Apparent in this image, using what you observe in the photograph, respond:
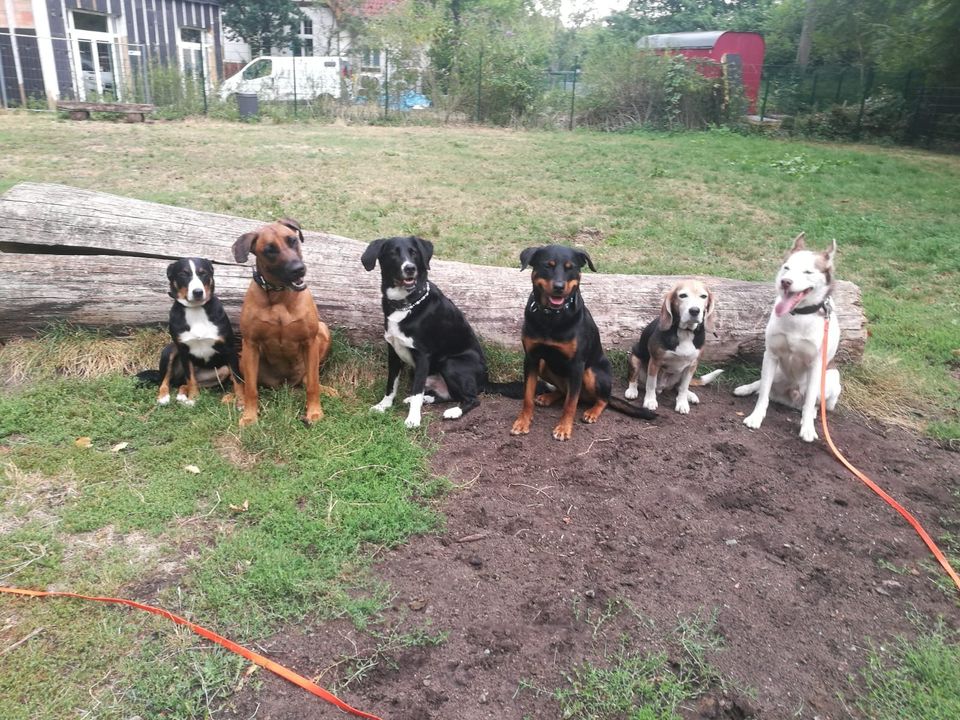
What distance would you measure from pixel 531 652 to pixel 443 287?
3.36m

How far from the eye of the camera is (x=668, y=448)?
4539 millimetres

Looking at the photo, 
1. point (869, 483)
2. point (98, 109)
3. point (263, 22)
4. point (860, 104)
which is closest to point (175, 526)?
point (869, 483)

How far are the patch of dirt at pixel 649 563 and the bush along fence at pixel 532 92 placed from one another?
60.5 feet

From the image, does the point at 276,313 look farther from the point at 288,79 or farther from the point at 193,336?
the point at 288,79

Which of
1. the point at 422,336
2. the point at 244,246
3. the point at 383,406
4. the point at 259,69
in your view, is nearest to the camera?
the point at 244,246

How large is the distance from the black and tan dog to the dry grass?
2.98 meters

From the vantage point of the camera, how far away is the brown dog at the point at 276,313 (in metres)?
4.37

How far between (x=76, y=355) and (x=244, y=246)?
1.93 m

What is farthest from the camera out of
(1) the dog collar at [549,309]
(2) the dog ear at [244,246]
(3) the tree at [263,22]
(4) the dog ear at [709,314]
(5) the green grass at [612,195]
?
(3) the tree at [263,22]

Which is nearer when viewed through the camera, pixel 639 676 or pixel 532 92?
pixel 639 676

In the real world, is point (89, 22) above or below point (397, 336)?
above

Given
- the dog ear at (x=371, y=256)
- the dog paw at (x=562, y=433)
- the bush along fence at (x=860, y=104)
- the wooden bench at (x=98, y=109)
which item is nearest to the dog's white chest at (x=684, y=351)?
the dog paw at (x=562, y=433)

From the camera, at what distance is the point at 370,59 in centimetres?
2708

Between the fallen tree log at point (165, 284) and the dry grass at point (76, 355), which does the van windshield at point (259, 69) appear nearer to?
the fallen tree log at point (165, 284)
